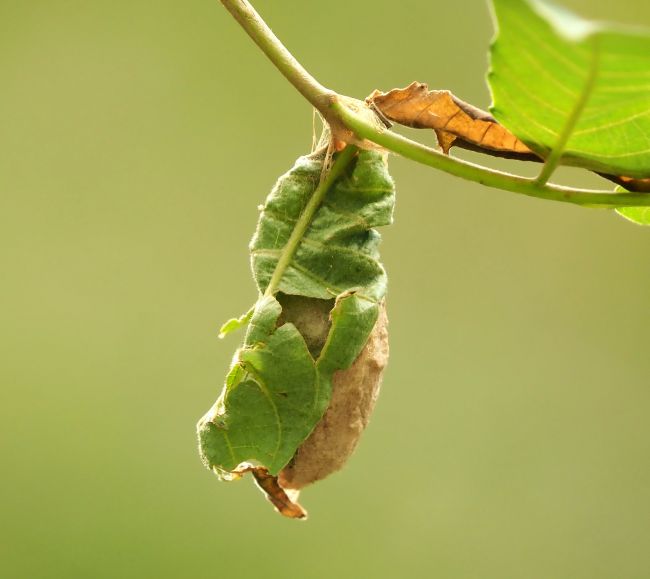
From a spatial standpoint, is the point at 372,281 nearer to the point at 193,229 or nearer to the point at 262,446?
the point at 262,446

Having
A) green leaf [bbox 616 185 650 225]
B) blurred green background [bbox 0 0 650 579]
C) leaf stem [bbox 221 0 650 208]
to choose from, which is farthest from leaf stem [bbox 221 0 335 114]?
blurred green background [bbox 0 0 650 579]

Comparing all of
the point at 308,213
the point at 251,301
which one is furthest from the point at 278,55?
the point at 251,301

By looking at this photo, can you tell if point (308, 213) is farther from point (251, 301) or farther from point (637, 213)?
point (251, 301)

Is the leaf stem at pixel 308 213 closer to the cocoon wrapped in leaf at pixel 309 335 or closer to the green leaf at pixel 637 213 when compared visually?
the cocoon wrapped in leaf at pixel 309 335

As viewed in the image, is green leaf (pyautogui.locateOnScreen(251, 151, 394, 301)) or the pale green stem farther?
green leaf (pyautogui.locateOnScreen(251, 151, 394, 301))

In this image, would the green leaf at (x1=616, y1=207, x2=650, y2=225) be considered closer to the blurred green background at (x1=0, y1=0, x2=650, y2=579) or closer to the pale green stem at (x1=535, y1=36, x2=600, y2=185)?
the pale green stem at (x1=535, y1=36, x2=600, y2=185)

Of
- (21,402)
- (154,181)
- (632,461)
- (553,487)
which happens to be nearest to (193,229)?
(154,181)

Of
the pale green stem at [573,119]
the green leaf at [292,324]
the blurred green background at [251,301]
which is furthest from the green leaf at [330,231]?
the blurred green background at [251,301]
